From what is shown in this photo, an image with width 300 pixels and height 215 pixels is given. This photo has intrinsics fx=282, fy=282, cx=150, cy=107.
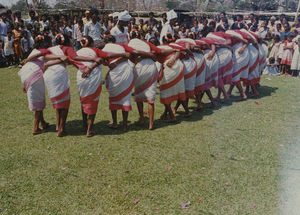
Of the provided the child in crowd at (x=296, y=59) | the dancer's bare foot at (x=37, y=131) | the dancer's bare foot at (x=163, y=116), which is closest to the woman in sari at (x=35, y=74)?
the dancer's bare foot at (x=37, y=131)

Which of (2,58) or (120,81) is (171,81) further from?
(2,58)

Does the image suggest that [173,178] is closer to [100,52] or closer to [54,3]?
[100,52]

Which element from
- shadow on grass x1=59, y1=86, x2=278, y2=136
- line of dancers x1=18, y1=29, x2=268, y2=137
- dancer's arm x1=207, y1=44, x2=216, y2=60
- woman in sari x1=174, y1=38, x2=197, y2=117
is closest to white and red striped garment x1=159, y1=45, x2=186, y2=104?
line of dancers x1=18, y1=29, x2=268, y2=137

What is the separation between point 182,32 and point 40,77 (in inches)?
338

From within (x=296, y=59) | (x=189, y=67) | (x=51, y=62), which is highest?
(x=51, y=62)

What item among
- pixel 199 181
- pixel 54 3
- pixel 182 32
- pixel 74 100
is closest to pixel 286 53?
pixel 182 32

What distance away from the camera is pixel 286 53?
11.9m

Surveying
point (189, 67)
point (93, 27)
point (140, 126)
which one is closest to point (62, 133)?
point (140, 126)

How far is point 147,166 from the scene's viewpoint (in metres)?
4.46

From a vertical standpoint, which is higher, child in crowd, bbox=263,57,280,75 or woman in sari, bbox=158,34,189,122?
woman in sari, bbox=158,34,189,122

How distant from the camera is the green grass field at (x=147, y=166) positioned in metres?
3.56

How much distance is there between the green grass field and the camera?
356 centimetres

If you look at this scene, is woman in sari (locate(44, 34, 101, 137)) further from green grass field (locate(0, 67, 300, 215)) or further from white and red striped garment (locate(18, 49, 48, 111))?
green grass field (locate(0, 67, 300, 215))

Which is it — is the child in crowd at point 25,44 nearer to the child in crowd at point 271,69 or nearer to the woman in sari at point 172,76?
the woman in sari at point 172,76
